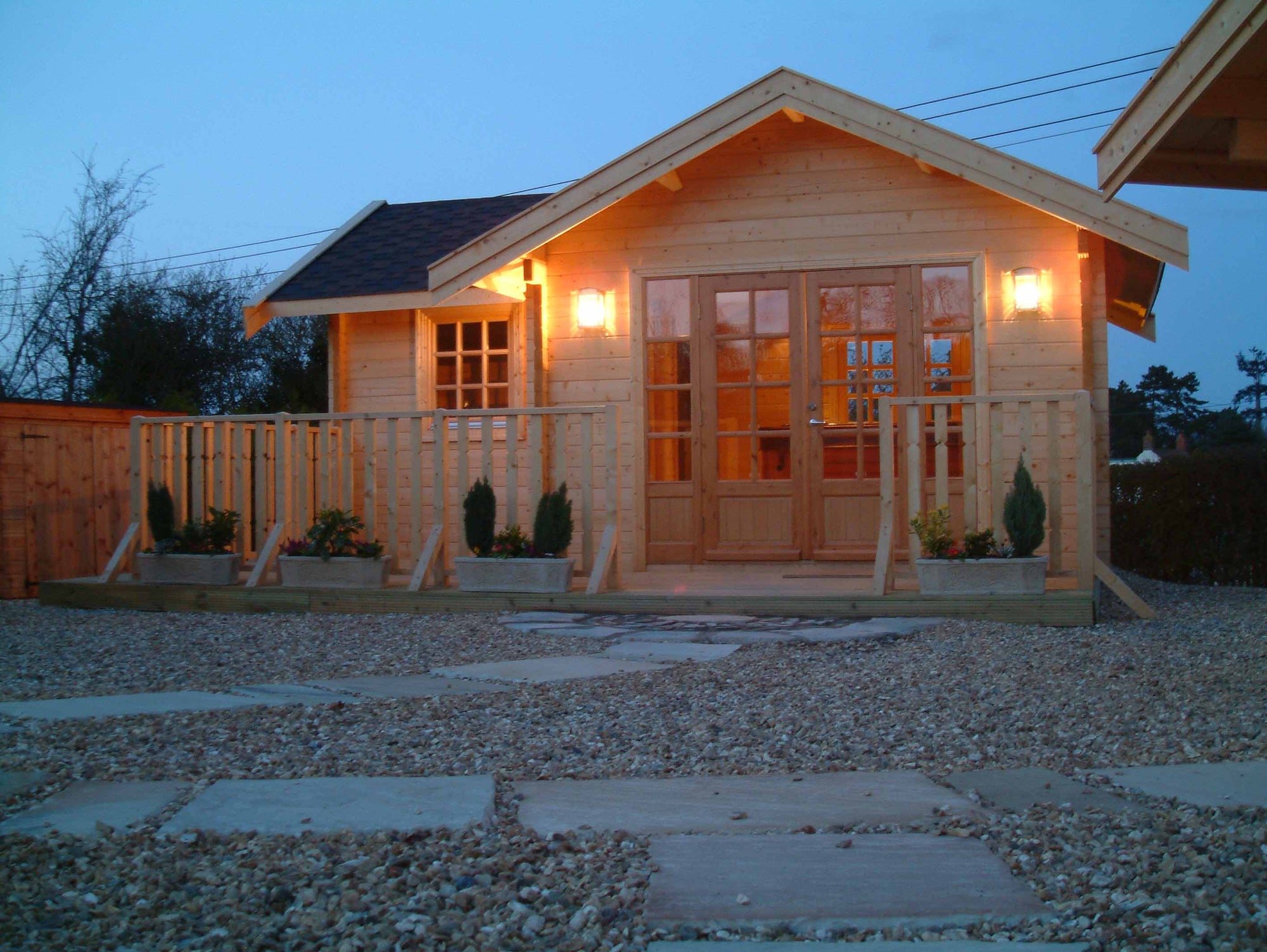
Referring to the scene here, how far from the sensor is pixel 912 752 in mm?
3486

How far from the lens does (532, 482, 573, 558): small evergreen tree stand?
6.84 metres

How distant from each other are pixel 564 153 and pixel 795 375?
82175 mm

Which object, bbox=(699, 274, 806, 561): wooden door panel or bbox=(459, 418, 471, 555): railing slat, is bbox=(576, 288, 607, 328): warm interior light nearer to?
bbox=(699, 274, 806, 561): wooden door panel

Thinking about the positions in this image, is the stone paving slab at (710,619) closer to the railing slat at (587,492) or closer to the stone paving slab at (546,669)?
the railing slat at (587,492)

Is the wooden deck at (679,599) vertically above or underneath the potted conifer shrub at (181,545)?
underneath

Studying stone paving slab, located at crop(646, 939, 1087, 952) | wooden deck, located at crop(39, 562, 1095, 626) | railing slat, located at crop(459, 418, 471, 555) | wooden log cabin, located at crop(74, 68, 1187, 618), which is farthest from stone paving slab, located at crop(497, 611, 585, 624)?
stone paving slab, located at crop(646, 939, 1087, 952)

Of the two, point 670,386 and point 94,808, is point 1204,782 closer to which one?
point 94,808

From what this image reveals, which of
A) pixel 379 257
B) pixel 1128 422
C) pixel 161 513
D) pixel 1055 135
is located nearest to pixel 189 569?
pixel 161 513

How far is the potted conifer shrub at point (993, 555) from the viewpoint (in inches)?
241

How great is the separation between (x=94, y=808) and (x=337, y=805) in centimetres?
65

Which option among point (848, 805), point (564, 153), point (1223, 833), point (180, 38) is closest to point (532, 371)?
point (848, 805)

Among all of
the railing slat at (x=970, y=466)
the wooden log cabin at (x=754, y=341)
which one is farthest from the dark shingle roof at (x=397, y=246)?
the railing slat at (x=970, y=466)

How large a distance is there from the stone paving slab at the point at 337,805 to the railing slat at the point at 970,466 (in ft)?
13.3

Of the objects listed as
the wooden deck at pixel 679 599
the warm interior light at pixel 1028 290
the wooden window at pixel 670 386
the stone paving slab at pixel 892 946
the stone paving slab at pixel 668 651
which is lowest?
the stone paving slab at pixel 892 946
